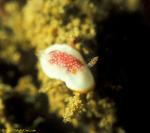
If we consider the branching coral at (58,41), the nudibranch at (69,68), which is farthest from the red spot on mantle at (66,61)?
the branching coral at (58,41)

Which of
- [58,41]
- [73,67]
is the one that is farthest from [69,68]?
[58,41]

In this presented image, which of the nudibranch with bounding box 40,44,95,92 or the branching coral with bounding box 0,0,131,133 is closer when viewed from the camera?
the nudibranch with bounding box 40,44,95,92

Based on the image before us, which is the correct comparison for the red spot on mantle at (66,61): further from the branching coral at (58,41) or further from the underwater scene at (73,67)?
the branching coral at (58,41)

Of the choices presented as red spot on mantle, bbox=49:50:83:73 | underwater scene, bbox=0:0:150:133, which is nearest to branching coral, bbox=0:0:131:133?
underwater scene, bbox=0:0:150:133

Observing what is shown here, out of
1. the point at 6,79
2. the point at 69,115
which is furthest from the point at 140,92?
the point at 6,79

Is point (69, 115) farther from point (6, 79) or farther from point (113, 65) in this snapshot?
point (6, 79)

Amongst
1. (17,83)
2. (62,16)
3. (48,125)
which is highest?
(62,16)

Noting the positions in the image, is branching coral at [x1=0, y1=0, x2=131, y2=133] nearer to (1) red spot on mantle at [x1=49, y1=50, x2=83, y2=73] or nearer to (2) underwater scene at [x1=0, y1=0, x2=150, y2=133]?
(2) underwater scene at [x1=0, y1=0, x2=150, y2=133]
